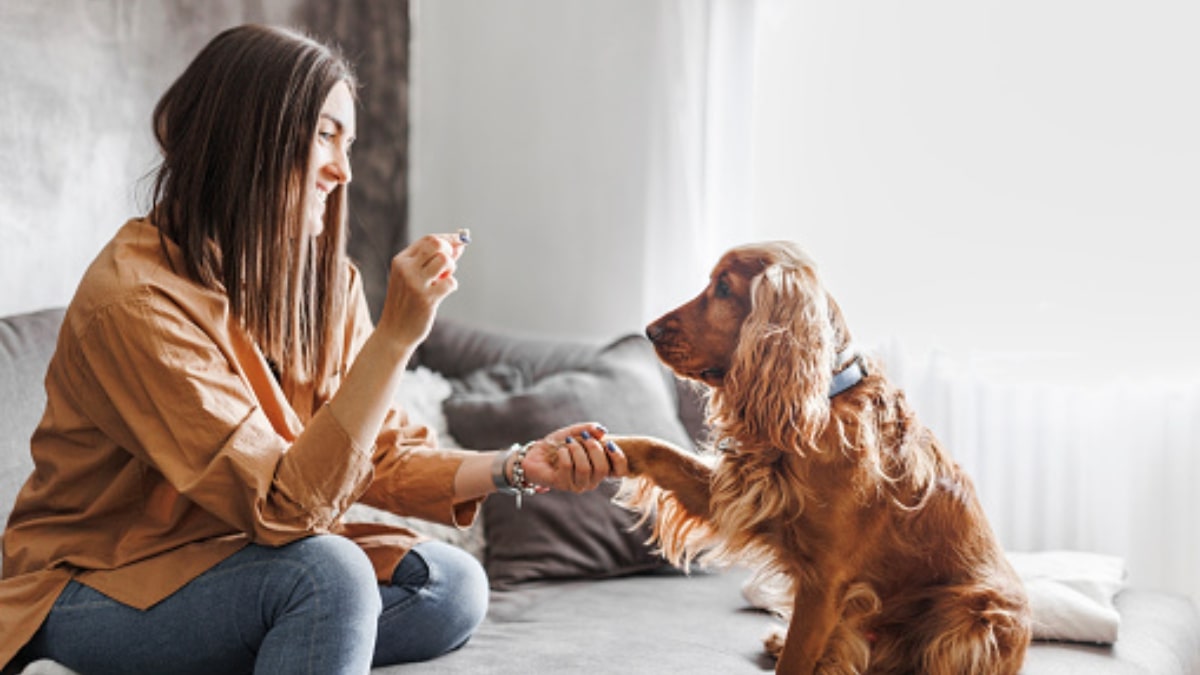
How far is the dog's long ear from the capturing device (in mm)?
1484

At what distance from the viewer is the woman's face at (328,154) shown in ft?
5.50

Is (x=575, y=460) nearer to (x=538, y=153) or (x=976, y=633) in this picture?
(x=976, y=633)

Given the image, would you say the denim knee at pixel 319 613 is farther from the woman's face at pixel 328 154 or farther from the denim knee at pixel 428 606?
the woman's face at pixel 328 154

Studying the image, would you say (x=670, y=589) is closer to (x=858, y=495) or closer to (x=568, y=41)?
(x=858, y=495)

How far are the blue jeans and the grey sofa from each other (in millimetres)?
75

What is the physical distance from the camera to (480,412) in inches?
98.1

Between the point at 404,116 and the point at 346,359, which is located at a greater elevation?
the point at 404,116

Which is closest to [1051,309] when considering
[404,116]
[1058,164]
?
[1058,164]

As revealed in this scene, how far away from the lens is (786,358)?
149cm

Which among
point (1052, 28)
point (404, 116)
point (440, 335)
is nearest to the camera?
point (1052, 28)

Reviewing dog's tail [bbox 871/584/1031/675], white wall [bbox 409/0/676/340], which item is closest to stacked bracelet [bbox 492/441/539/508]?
dog's tail [bbox 871/584/1031/675]

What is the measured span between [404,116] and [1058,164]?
1688mm

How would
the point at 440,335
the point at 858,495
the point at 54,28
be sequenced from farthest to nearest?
the point at 440,335, the point at 54,28, the point at 858,495

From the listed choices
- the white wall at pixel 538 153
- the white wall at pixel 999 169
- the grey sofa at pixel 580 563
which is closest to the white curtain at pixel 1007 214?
the white wall at pixel 999 169
